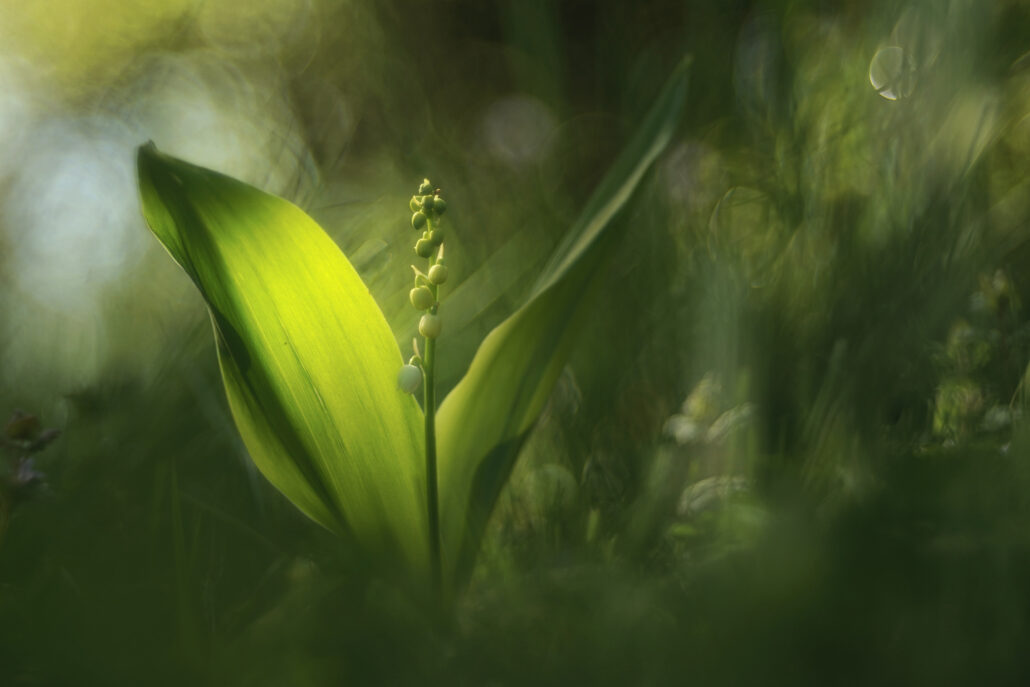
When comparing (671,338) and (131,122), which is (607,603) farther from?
(131,122)

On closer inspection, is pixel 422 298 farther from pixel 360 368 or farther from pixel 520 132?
pixel 520 132

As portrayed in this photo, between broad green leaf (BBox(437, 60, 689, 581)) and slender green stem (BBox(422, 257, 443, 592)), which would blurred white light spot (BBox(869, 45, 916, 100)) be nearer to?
broad green leaf (BBox(437, 60, 689, 581))

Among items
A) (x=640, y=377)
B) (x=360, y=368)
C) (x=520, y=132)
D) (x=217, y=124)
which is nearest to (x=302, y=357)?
(x=360, y=368)

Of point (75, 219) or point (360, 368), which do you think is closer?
point (360, 368)

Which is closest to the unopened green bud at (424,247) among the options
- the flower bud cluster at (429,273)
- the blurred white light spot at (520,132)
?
the flower bud cluster at (429,273)

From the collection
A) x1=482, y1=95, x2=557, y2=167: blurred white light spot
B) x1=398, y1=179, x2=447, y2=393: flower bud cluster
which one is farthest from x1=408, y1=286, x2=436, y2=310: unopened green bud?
x1=482, y1=95, x2=557, y2=167: blurred white light spot

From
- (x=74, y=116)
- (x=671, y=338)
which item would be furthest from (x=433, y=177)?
(x=74, y=116)
